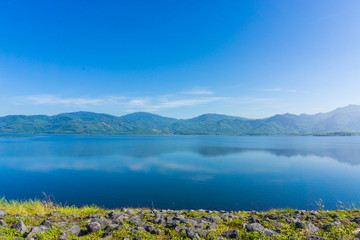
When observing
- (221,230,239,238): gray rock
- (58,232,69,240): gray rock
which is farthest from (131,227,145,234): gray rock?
(221,230,239,238): gray rock

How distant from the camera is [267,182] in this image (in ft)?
114

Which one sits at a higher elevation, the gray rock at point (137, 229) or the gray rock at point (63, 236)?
the gray rock at point (63, 236)

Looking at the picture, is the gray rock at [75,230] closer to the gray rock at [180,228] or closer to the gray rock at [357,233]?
the gray rock at [180,228]

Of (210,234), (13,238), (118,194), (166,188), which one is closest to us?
(13,238)

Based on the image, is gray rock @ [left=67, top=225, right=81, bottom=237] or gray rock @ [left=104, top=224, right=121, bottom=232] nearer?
gray rock @ [left=67, top=225, right=81, bottom=237]

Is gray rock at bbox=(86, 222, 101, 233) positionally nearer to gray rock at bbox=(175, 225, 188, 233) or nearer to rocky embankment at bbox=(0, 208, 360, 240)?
rocky embankment at bbox=(0, 208, 360, 240)

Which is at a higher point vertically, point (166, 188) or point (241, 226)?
point (241, 226)

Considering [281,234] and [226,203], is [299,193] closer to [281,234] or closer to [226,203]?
[226,203]

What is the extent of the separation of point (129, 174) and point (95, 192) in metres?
12.6

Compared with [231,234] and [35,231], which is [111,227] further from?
[231,234]

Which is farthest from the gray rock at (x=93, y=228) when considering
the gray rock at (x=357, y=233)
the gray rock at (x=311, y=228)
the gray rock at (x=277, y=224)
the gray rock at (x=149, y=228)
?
the gray rock at (x=357, y=233)

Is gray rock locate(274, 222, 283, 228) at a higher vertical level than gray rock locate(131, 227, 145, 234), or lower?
lower

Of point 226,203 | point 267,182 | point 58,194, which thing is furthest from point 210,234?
point 267,182

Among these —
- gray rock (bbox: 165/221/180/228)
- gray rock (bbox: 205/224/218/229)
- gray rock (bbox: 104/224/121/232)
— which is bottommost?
gray rock (bbox: 205/224/218/229)
